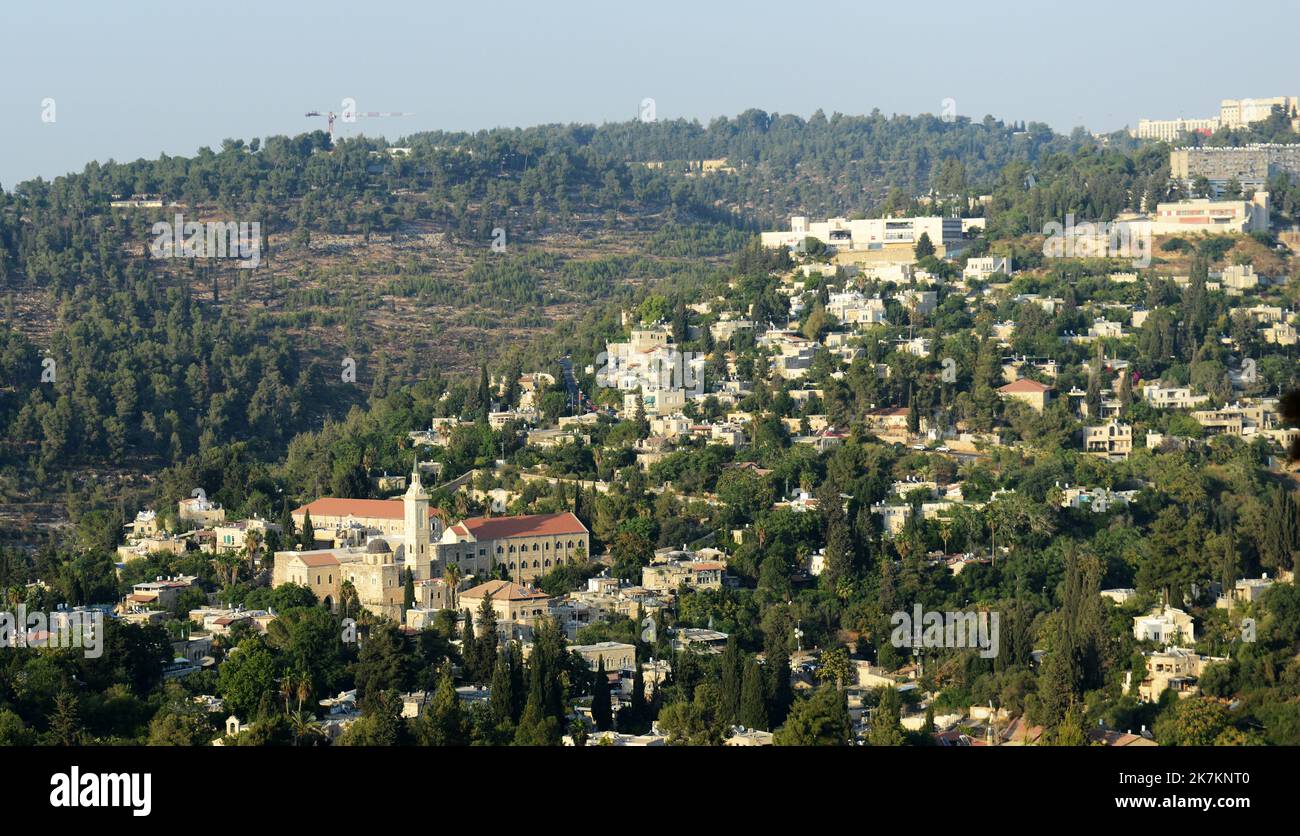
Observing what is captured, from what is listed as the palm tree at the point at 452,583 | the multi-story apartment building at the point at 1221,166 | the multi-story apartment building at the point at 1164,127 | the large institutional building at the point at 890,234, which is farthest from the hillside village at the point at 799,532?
the multi-story apartment building at the point at 1164,127

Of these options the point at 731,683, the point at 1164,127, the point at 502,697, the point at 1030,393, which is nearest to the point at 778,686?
the point at 731,683

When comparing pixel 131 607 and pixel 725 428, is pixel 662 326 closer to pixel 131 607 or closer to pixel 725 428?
pixel 725 428

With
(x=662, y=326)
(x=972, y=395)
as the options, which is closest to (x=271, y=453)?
(x=662, y=326)

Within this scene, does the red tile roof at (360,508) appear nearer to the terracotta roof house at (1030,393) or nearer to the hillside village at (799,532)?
the hillside village at (799,532)

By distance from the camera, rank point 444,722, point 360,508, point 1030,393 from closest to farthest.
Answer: point 444,722 → point 360,508 → point 1030,393

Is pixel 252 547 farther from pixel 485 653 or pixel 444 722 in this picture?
pixel 444 722

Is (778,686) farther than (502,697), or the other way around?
(778,686)

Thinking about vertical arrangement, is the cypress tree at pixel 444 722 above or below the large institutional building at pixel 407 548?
below
